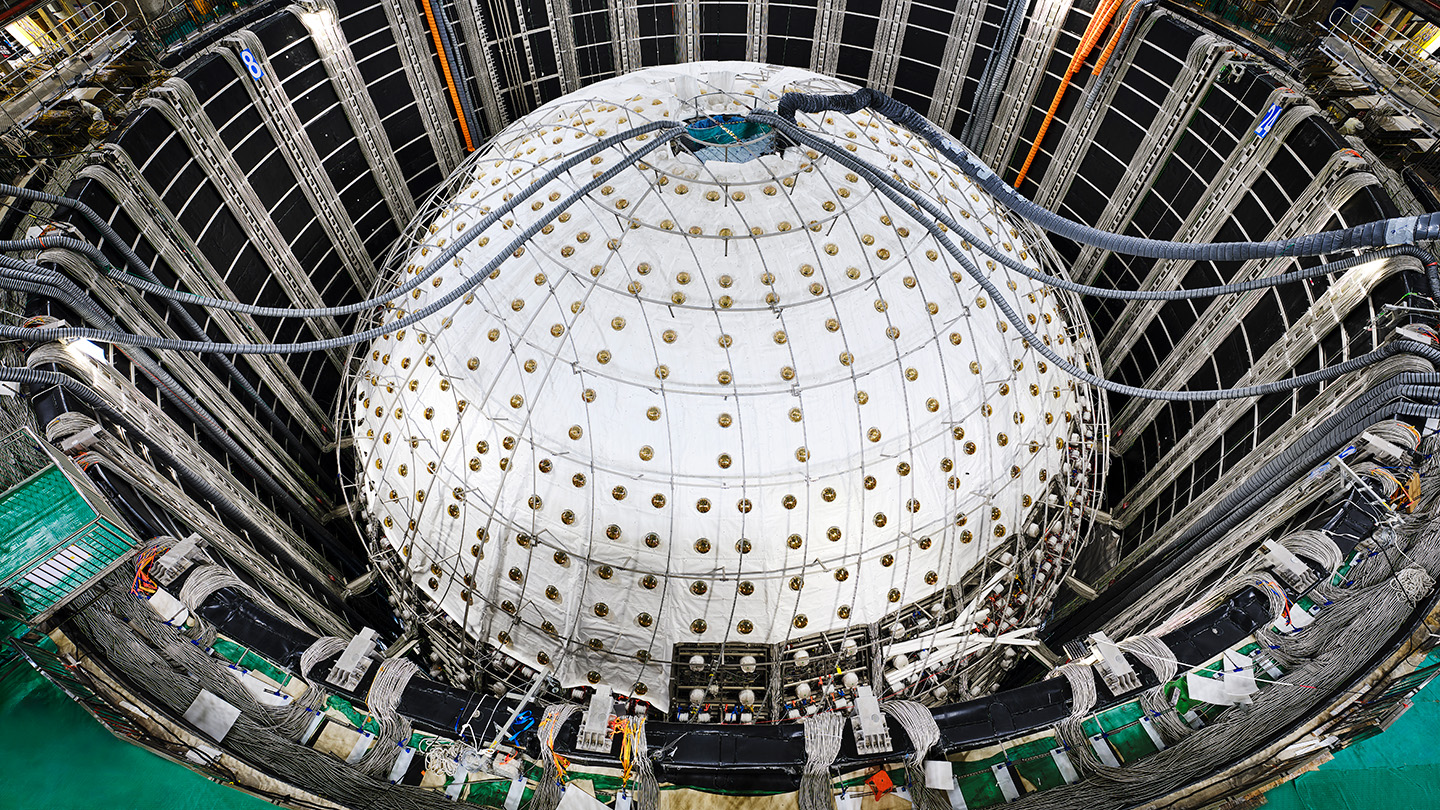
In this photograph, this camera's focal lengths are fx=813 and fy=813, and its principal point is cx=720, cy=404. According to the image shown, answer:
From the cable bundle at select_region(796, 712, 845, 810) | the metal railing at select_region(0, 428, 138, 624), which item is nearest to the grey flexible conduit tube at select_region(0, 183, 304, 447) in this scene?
the metal railing at select_region(0, 428, 138, 624)

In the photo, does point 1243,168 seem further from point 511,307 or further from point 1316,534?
point 511,307

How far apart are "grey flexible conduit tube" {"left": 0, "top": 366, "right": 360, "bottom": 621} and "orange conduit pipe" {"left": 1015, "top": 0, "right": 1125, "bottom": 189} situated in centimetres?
2316

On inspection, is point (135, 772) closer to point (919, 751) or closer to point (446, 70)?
point (919, 751)

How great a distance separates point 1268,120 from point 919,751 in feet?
56.2

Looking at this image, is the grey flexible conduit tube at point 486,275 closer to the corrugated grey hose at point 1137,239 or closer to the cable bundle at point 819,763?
the corrugated grey hose at point 1137,239

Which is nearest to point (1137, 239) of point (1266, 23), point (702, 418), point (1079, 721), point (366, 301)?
point (1079, 721)

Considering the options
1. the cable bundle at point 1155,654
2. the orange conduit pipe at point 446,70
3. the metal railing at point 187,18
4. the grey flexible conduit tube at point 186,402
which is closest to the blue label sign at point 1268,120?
the cable bundle at point 1155,654

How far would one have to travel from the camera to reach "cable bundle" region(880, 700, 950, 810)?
35.7 ft

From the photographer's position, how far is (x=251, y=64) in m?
20.1

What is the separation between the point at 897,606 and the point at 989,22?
18.7m

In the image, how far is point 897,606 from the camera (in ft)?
48.9

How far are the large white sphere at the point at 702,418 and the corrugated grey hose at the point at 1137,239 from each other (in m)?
1.10

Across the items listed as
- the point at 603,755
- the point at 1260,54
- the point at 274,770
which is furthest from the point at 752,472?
the point at 1260,54

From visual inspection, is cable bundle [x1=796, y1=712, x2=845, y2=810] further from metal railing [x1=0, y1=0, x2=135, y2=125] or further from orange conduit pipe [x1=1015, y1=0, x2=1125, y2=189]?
metal railing [x1=0, y1=0, x2=135, y2=125]
